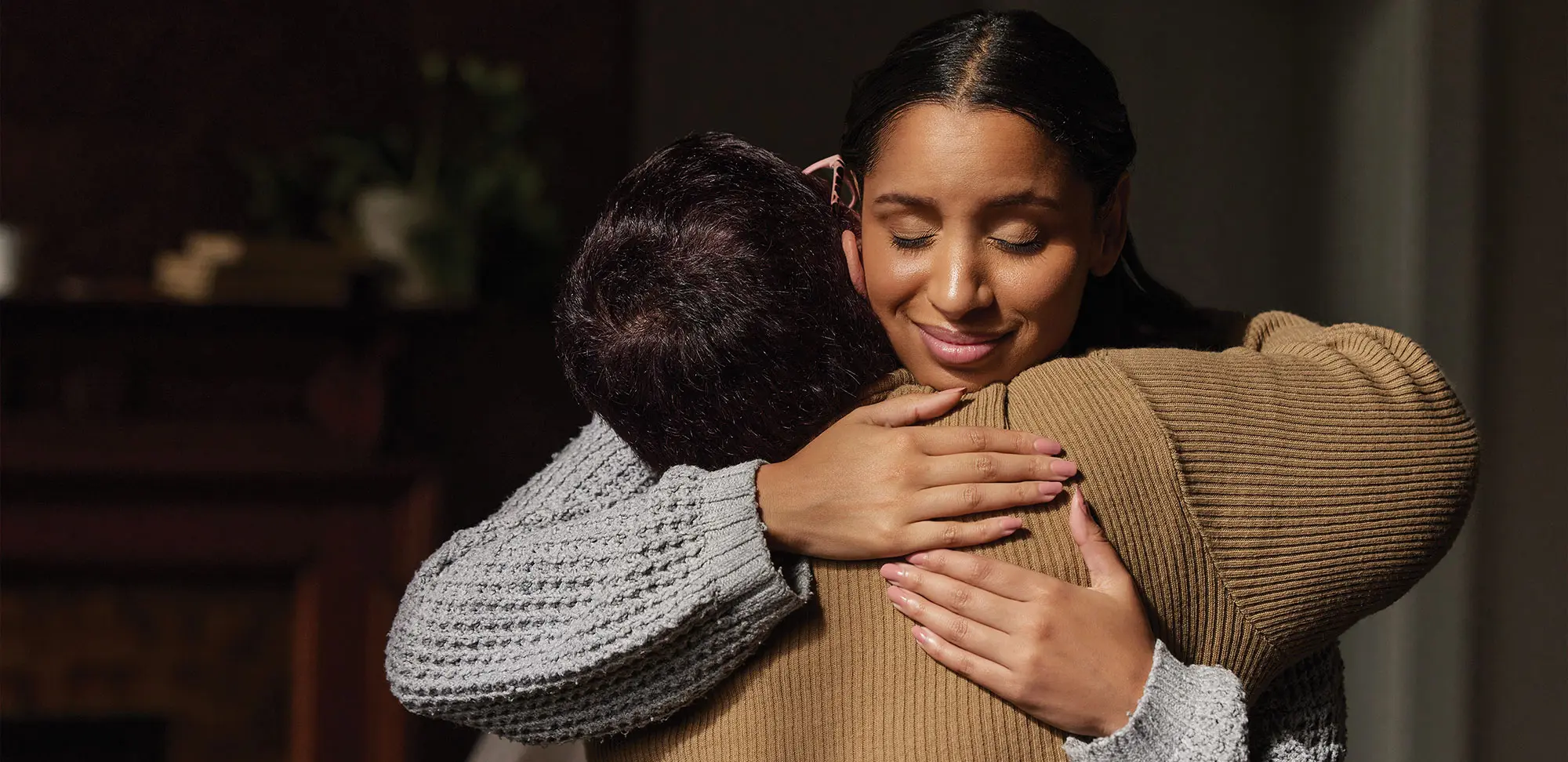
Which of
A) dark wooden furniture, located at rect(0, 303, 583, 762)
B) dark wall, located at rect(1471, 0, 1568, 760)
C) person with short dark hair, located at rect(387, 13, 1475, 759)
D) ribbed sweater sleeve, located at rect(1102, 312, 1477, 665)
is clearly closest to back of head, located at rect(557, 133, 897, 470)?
person with short dark hair, located at rect(387, 13, 1475, 759)

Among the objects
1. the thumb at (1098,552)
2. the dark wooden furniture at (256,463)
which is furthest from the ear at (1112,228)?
the dark wooden furniture at (256,463)

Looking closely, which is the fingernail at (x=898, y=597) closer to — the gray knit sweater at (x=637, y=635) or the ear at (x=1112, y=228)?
the gray knit sweater at (x=637, y=635)

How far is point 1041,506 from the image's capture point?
99 cm

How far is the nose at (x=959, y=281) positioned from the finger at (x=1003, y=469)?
11cm

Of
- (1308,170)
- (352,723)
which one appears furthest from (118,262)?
(1308,170)

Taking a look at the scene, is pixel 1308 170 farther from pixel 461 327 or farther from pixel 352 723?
pixel 352 723

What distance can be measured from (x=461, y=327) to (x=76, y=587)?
Result: 1.02m

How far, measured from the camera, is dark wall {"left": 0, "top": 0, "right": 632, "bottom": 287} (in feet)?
10.4

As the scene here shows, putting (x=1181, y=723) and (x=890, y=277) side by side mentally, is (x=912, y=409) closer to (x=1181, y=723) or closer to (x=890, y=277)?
(x=890, y=277)

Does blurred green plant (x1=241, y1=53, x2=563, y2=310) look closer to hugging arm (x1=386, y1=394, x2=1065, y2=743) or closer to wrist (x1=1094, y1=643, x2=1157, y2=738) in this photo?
hugging arm (x1=386, y1=394, x2=1065, y2=743)

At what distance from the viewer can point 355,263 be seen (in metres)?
2.94

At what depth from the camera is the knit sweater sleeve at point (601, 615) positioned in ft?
3.28

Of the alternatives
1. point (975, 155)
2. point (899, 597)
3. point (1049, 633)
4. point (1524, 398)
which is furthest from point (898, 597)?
point (1524, 398)

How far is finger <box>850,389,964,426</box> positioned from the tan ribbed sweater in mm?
14
